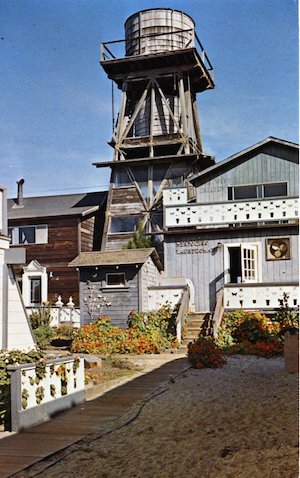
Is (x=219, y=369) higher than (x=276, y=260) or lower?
lower

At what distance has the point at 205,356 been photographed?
14.3 metres

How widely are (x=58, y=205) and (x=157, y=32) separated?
10738mm

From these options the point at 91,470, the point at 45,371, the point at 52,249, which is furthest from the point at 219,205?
the point at 91,470

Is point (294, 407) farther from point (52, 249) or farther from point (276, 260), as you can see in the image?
point (52, 249)

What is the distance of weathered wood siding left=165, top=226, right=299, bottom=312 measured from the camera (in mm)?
22469

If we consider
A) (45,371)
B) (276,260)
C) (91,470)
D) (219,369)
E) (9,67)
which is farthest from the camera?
(276,260)

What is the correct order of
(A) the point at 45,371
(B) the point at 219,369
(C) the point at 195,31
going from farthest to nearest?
(C) the point at 195,31 < (B) the point at 219,369 < (A) the point at 45,371

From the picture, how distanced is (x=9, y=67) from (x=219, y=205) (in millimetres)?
14294

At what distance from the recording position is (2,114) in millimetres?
10719

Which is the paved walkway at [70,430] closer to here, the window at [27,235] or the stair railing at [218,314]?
the stair railing at [218,314]

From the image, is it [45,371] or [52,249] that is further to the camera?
[52,249]

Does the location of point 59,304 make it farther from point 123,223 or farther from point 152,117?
point 152,117

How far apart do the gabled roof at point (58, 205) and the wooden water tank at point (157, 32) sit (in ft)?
26.8

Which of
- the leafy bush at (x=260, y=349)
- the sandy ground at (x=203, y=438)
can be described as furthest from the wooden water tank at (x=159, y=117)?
the sandy ground at (x=203, y=438)
